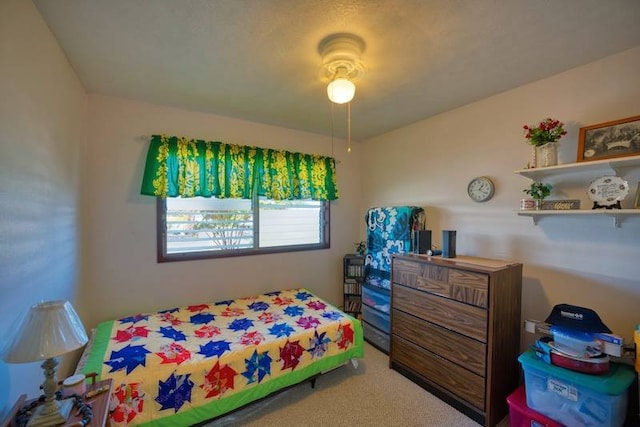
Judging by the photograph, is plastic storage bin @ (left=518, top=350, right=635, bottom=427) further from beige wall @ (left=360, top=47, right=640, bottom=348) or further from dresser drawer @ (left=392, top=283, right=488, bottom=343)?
beige wall @ (left=360, top=47, right=640, bottom=348)

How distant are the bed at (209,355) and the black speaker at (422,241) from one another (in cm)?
92

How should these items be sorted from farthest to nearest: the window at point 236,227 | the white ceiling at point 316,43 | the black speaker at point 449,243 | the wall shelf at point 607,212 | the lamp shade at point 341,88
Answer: the window at point 236,227 → the black speaker at point 449,243 → the lamp shade at point 341,88 → the wall shelf at point 607,212 → the white ceiling at point 316,43

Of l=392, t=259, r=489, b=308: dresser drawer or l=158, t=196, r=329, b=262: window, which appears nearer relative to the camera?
l=392, t=259, r=489, b=308: dresser drawer

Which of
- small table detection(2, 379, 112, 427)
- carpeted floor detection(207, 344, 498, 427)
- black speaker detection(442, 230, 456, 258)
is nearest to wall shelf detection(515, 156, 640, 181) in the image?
black speaker detection(442, 230, 456, 258)

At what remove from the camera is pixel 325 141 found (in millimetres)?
3531

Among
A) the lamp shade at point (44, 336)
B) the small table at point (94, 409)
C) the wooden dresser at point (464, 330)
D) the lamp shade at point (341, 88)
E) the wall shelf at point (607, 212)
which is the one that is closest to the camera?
the lamp shade at point (44, 336)

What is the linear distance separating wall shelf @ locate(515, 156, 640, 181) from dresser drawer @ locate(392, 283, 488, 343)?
41.9 inches

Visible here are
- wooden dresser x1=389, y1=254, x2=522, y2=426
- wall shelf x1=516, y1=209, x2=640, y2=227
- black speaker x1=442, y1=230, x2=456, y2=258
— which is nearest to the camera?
wall shelf x1=516, y1=209, x2=640, y2=227

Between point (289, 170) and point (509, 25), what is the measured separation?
228cm

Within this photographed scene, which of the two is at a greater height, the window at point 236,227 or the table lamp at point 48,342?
the window at point 236,227

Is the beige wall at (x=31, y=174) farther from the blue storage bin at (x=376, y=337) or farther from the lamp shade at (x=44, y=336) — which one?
the blue storage bin at (x=376, y=337)

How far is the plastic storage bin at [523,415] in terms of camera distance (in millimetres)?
1576

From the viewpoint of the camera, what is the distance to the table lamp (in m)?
0.98

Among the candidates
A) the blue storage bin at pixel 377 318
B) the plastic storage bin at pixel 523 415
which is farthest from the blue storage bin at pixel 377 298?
the plastic storage bin at pixel 523 415
